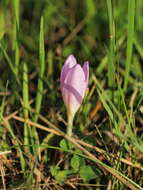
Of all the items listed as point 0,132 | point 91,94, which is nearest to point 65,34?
point 91,94

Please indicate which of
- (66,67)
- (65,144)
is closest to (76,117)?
(65,144)

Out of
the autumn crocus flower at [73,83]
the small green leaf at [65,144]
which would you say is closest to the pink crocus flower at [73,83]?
the autumn crocus flower at [73,83]

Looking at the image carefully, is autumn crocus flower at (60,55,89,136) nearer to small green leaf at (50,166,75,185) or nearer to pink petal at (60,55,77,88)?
pink petal at (60,55,77,88)

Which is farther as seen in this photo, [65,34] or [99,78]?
[65,34]

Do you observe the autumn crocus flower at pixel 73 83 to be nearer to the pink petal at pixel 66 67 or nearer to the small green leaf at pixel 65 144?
the pink petal at pixel 66 67

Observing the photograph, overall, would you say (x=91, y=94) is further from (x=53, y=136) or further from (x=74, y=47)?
(x=74, y=47)

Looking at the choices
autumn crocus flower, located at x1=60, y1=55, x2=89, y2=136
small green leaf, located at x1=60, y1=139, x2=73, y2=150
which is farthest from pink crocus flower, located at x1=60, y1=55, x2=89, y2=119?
small green leaf, located at x1=60, y1=139, x2=73, y2=150
